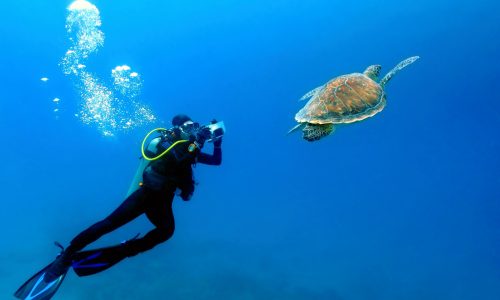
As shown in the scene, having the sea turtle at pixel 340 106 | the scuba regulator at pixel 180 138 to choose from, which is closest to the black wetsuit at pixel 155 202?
the scuba regulator at pixel 180 138

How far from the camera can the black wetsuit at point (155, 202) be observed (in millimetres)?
4977

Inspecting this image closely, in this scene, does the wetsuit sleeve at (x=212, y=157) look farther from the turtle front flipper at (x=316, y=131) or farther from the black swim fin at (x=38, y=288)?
the black swim fin at (x=38, y=288)

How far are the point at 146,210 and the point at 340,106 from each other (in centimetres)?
336

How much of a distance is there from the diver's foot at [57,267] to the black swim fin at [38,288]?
5 cm

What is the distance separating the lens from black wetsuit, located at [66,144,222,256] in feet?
16.3

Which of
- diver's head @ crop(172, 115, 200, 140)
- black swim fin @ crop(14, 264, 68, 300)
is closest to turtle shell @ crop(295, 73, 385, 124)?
diver's head @ crop(172, 115, 200, 140)

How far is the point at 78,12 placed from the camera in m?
33.6

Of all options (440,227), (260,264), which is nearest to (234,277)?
(260,264)

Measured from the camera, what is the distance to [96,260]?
5008mm

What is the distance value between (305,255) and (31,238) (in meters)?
17.8

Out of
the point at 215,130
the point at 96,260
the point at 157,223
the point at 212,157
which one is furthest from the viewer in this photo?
the point at 212,157

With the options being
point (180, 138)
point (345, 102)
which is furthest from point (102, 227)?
point (345, 102)

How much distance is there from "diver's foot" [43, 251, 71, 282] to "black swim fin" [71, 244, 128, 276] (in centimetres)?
10

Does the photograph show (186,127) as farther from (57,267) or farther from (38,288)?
(38,288)
